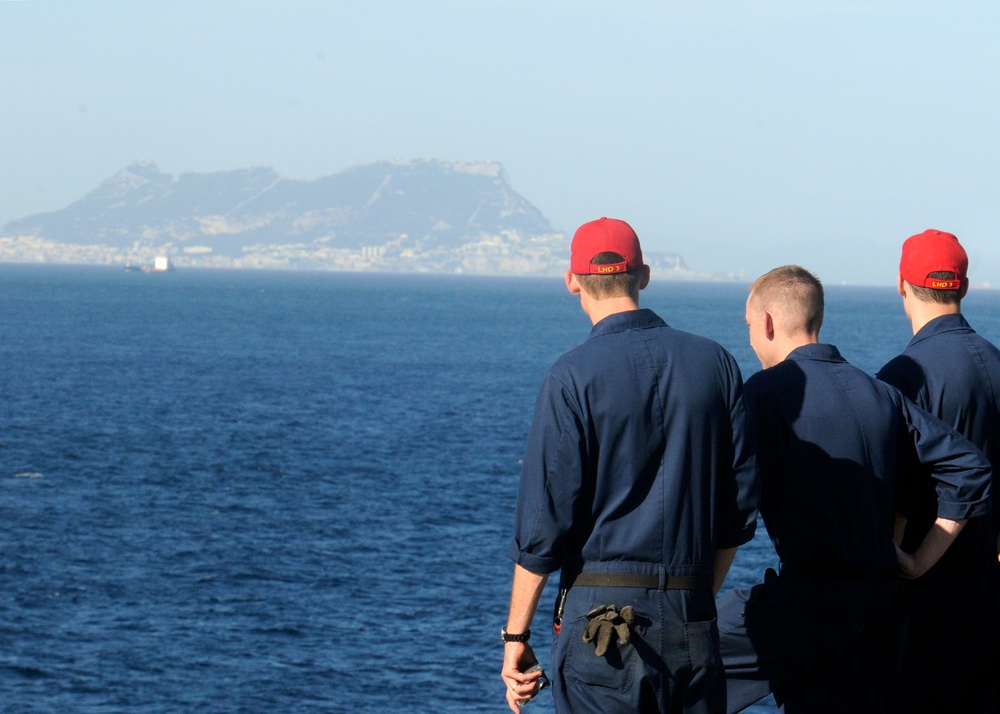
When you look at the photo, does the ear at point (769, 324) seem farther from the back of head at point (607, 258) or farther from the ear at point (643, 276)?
the back of head at point (607, 258)

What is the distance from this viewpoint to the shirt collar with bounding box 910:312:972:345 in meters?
6.35

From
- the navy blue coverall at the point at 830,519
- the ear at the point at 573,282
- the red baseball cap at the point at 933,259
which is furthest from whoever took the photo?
the red baseball cap at the point at 933,259

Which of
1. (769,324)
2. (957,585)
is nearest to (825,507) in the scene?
(769,324)

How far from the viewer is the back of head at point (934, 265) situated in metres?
6.27

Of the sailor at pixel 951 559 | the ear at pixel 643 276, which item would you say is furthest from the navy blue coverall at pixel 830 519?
the ear at pixel 643 276

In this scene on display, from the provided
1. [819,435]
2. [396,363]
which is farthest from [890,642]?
[396,363]

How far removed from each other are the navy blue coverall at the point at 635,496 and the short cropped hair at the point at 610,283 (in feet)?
0.74

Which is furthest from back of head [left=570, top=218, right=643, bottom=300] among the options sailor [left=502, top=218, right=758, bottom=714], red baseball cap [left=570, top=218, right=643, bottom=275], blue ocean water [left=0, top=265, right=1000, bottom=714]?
blue ocean water [left=0, top=265, right=1000, bottom=714]

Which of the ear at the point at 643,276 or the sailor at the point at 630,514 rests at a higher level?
the ear at the point at 643,276

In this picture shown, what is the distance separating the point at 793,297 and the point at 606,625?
73.5 inches

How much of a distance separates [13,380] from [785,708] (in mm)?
85240

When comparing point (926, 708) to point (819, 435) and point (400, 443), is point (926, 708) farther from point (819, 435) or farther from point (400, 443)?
point (400, 443)

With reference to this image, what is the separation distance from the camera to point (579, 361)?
15.8 ft

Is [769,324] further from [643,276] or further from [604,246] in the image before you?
[604,246]
